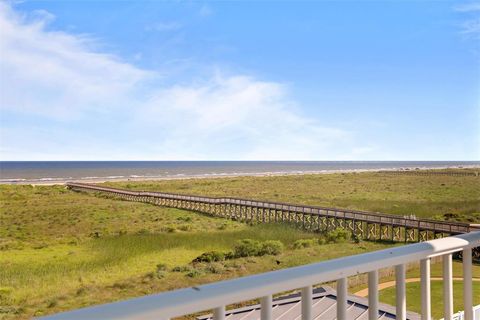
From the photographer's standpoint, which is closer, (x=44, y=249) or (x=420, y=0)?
(x=420, y=0)

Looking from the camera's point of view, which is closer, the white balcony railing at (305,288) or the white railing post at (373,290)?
the white balcony railing at (305,288)

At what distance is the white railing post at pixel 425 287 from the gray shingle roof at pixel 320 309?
2163 millimetres

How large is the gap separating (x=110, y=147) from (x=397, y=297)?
13772 cm

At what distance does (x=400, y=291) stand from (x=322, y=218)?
26746 mm

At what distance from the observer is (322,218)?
2764cm

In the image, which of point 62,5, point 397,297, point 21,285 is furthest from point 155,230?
point 397,297

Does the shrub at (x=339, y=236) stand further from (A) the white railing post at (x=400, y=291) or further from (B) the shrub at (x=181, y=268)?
(A) the white railing post at (x=400, y=291)

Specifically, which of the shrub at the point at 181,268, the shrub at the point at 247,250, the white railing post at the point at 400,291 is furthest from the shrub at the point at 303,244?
the white railing post at the point at 400,291

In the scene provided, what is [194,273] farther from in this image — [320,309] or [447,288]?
[447,288]

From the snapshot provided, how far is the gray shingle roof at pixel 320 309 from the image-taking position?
4348 millimetres

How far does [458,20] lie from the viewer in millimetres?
3789

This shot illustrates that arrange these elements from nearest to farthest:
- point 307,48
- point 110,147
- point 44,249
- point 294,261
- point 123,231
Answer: point 307,48 < point 294,261 < point 44,249 < point 123,231 < point 110,147

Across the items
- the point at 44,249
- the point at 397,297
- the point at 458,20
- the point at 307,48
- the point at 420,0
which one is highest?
the point at 307,48

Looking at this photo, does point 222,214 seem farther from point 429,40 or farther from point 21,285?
point 429,40
